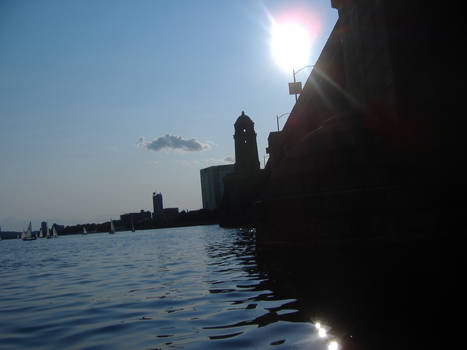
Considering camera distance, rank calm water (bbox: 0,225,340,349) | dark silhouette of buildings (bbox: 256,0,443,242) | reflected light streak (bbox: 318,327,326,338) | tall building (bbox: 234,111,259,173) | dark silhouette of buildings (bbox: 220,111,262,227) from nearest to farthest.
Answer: reflected light streak (bbox: 318,327,326,338) → calm water (bbox: 0,225,340,349) → dark silhouette of buildings (bbox: 256,0,443,242) → dark silhouette of buildings (bbox: 220,111,262,227) → tall building (bbox: 234,111,259,173)

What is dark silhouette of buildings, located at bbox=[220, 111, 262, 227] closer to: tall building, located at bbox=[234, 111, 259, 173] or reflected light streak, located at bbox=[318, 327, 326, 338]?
tall building, located at bbox=[234, 111, 259, 173]

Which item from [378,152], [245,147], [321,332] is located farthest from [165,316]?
[245,147]

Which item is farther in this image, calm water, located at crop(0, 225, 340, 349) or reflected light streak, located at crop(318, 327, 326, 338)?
calm water, located at crop(0, 225, 340, 349)

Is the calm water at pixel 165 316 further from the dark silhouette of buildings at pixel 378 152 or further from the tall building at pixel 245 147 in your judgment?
the tall building at pixel 245 147

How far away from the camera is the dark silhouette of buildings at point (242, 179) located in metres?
105

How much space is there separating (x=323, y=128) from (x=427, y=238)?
4.70 meters

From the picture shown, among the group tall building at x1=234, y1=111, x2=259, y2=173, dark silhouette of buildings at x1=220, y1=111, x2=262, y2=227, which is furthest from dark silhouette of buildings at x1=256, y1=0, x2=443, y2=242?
tall building at x1=234, y1=111, x2=259, y2=173

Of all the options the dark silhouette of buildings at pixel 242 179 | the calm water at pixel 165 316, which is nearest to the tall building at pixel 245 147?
the dark silhouette of buildings at pixel 242 179

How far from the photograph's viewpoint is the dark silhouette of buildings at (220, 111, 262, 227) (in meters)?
105

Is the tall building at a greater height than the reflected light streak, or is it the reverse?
the tall building

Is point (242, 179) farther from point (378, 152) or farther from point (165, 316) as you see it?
point (165, 316)

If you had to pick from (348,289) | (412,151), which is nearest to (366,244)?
(348,289)

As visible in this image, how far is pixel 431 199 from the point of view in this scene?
885cm

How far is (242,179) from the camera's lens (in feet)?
368
